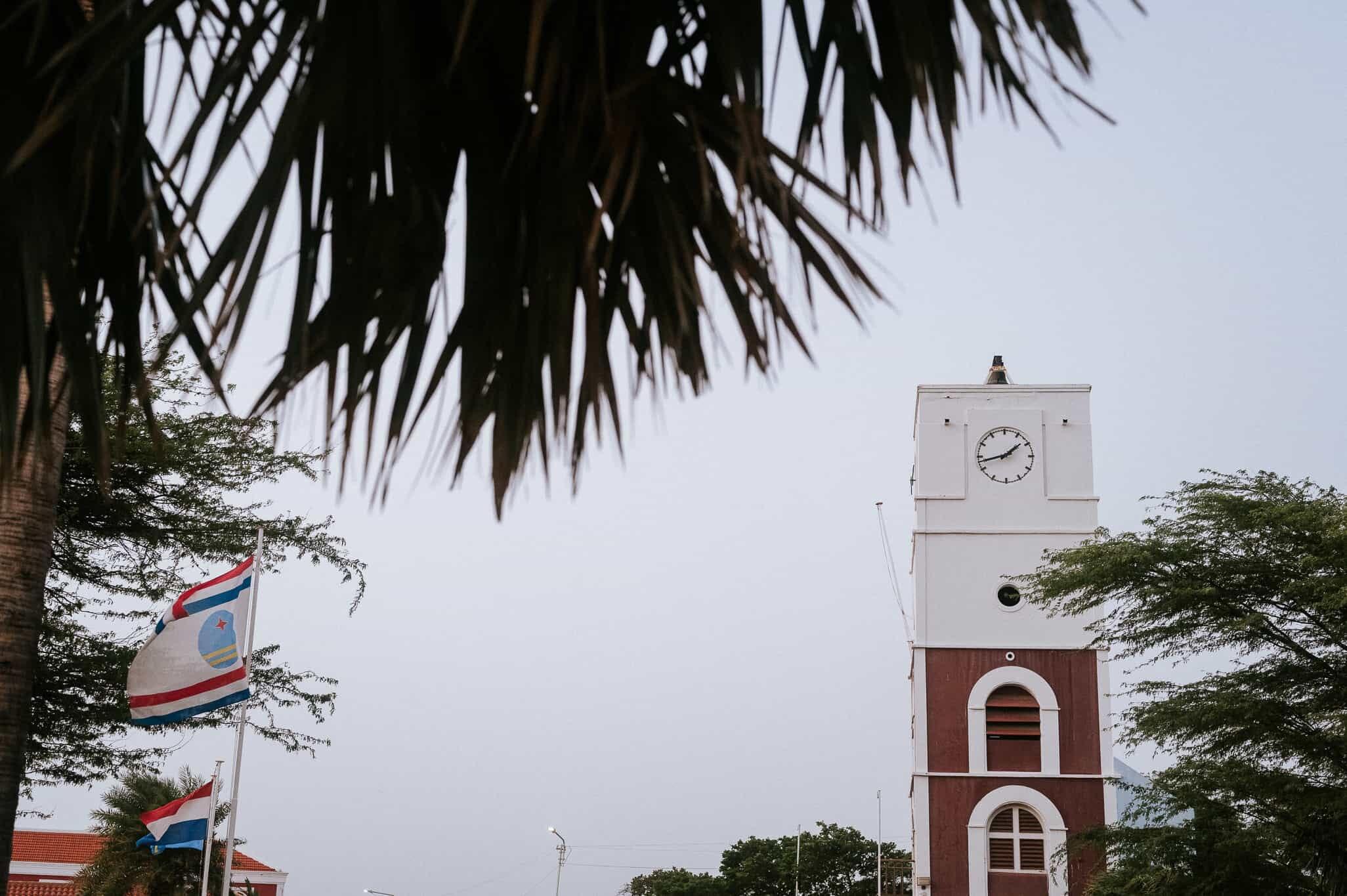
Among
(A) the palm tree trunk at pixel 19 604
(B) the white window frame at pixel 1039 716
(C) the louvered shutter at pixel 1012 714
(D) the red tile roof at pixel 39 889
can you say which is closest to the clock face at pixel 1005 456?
(B) the white window frame at pixel 1039 716

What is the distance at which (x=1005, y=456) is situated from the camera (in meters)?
30.5

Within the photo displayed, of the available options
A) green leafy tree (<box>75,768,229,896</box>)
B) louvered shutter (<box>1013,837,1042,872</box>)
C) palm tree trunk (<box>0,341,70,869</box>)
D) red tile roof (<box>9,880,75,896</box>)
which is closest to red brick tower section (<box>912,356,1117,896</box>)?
louvered shutter (<box>1013,837,1042,872</box>)

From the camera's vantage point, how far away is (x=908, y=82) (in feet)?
7.81

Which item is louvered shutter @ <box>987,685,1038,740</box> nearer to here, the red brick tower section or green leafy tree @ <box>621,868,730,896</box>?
the red brick tower section

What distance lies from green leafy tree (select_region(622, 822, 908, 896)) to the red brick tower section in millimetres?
31202

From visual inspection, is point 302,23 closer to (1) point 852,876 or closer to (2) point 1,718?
(2) point 1,718

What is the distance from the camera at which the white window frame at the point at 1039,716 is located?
94.3 ft

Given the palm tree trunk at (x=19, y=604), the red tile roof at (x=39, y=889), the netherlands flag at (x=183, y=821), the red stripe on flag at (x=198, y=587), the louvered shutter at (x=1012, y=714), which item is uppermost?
the louvered shutter at (x=1012, y=714)

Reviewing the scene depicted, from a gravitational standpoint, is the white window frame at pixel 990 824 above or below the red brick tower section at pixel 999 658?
below

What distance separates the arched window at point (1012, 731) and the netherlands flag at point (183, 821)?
17728 millimetres

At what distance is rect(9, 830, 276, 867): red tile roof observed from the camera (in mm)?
44250

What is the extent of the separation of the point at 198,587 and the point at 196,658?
36.8 inches

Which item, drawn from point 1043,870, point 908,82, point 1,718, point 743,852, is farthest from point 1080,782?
point 743,852

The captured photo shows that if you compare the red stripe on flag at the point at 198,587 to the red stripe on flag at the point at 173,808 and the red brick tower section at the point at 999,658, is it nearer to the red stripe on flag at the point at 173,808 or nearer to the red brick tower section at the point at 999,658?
the red stripe on flag at the point at 173,808
